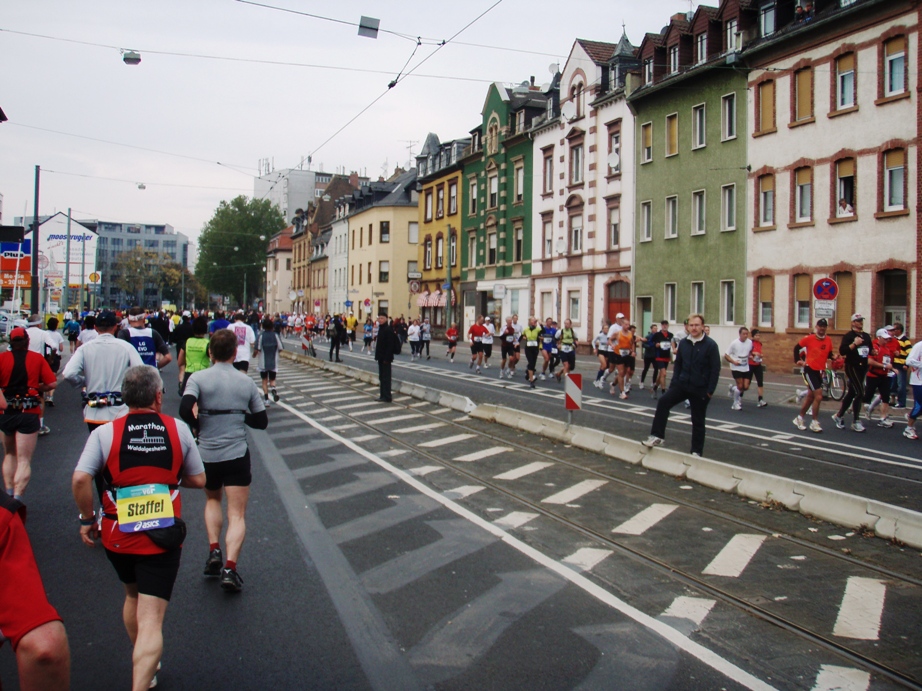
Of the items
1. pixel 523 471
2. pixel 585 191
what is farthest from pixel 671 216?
pixel 523 471

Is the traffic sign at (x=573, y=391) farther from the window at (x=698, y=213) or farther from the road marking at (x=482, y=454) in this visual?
the window at (x=698, y=213)

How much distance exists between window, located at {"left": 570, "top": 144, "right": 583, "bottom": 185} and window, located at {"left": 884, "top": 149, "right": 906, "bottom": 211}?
18.2m

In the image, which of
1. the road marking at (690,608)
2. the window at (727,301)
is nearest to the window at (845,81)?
the window at (727,301)

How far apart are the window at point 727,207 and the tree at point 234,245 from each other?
8454cm

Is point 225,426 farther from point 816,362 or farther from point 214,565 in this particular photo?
point 816,362

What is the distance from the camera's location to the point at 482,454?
1216 centimetres

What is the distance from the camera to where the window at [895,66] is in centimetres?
2462

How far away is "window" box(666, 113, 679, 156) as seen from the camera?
3444 cm

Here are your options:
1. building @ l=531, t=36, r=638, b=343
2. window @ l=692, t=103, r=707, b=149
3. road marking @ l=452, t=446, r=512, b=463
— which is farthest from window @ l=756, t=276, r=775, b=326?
A: road marking @ l=452, t=446, r=512, b=463

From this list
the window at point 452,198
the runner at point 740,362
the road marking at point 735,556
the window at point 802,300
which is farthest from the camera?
the window at point 452,198

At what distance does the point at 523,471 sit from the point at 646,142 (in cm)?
2863

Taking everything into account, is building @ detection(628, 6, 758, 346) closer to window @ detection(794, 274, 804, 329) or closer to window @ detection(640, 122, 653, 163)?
window @ detection(640, 122, 653, 163)

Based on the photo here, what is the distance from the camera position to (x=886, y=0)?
2462 cm

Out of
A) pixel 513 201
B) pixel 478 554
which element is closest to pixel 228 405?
pixel 478 554
